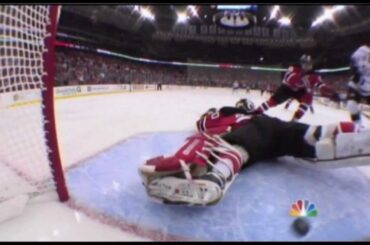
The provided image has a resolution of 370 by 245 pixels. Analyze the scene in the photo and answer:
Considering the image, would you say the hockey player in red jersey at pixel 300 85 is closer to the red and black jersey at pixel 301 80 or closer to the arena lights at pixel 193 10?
the red and black jersey at pixel 301 80

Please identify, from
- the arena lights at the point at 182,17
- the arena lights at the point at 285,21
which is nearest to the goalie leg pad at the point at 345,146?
the arena lights at the point at 285,21

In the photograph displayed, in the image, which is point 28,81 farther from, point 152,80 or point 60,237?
point 152,80

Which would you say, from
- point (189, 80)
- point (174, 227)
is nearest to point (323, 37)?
point (189, 80)

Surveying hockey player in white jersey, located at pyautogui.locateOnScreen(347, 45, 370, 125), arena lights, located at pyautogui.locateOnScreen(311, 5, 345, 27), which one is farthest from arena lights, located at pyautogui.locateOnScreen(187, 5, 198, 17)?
hockey player in white jersey, located at pyautogui.locateOnScreen(347, 45, 370, 125)

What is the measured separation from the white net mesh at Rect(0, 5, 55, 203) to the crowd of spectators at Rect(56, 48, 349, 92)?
6.06 m

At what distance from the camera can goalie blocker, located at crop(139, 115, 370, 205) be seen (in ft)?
4.12

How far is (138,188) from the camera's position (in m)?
1.58

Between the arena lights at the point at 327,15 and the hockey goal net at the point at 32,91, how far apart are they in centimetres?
1560

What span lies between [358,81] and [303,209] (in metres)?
2.00

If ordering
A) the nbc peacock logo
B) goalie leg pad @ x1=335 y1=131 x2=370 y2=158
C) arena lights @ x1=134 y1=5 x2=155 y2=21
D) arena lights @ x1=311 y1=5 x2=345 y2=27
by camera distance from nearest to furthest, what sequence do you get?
the nbc peacock logo → goalie leg pad @ x1=335 y1=131 x2=370 y2=158 → arena lights @ x1=311 y1=5 x2=345 y2=27 → arena lights @ x1=134 y1=5 x2=155 y2=21

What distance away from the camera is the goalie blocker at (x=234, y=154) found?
1.25m

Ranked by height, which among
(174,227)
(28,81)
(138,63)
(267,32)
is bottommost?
(174,227)

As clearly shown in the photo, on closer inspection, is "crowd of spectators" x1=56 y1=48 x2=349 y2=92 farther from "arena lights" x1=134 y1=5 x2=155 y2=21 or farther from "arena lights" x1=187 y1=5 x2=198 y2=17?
"arena lights" x1=187 y1=5 x2=198 y2=17

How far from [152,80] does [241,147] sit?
13.2 m
